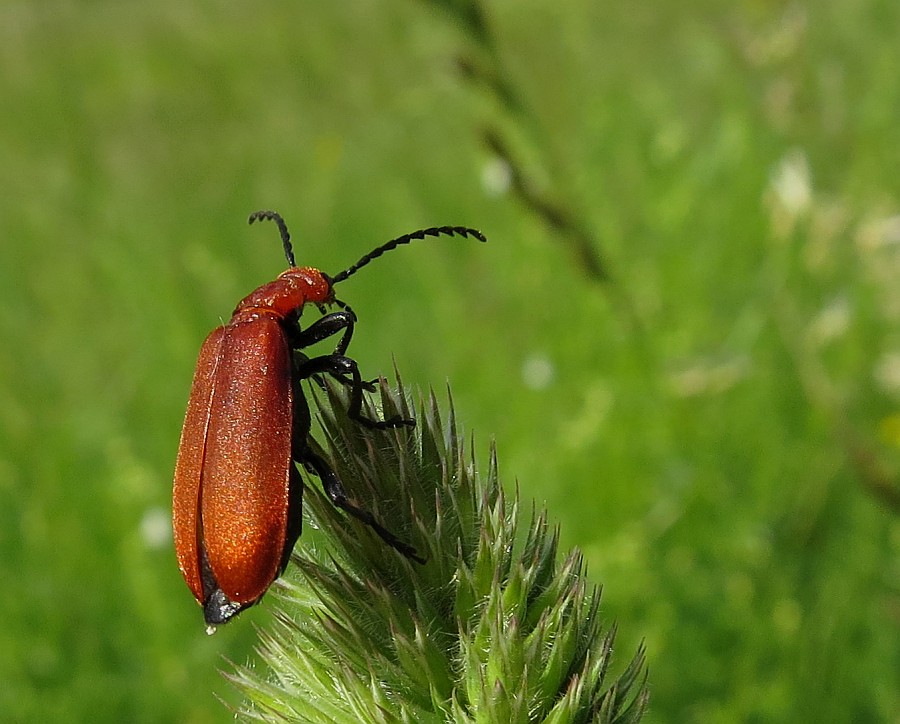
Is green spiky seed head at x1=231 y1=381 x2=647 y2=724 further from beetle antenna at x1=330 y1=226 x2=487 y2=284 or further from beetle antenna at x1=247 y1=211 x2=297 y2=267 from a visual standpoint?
beetle antenna at x1=247 y1=211 x2=297 y2=267

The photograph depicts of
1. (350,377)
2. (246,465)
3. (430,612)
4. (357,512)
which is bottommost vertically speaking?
(430,612)

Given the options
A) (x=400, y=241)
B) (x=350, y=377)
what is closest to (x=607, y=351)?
(x=400, y=241)

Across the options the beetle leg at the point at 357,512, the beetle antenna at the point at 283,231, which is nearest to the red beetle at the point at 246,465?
the beetle leg at the point at 357,512

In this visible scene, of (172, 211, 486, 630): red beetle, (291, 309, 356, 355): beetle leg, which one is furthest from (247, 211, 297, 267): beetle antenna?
(172, 211, 486, 630): red beetle

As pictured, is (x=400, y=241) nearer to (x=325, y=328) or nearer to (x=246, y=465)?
(x=325, y=328)

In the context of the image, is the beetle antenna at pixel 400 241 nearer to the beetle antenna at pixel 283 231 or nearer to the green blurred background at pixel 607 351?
the beetle antenna at pixel 283 231

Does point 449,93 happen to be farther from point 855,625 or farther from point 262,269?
point 855,625

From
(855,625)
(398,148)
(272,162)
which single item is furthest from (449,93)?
(855,625)
